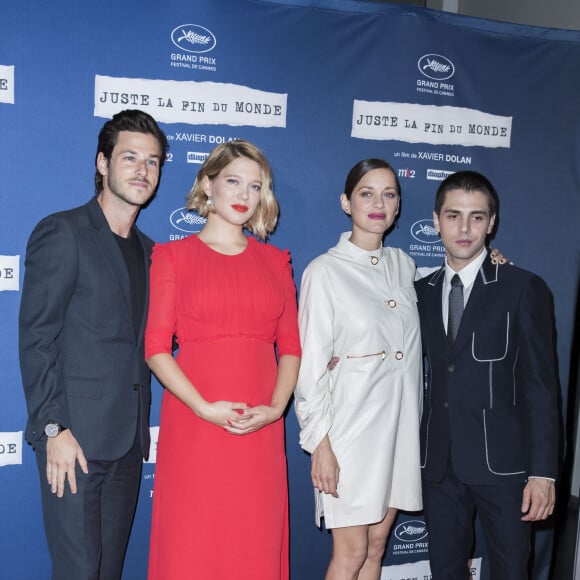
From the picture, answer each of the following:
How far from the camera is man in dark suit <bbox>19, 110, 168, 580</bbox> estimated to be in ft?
6.59

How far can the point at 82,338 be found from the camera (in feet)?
6.93

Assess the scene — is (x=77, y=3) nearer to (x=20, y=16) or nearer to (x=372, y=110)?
(x=20, y=16)

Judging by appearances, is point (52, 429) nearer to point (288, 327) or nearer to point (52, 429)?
point (52, 429)

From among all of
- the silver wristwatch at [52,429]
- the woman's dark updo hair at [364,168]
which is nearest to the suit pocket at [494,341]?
the woman's dark updo hair at [364,168]

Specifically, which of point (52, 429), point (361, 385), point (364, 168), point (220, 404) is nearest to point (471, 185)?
point (364, 168)

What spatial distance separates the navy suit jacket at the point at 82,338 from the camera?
6.56 feet

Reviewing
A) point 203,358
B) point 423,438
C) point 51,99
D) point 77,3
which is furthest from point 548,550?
point 77,3

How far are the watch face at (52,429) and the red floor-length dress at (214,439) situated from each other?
0.37 metres

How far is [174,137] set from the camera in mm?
2824

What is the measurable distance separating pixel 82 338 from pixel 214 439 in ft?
1.86

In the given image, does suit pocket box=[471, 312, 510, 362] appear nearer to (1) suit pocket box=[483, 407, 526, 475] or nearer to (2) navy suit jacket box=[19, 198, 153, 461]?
(1) suit pocket box=[483, 407, 526, 475]

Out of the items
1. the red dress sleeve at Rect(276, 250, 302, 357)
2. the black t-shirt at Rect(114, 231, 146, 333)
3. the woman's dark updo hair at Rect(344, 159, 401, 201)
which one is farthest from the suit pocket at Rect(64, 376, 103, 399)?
the woman's dark updo hair at Rect(344, 159, 401, 201)

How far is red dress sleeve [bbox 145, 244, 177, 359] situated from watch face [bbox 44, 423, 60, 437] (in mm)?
358

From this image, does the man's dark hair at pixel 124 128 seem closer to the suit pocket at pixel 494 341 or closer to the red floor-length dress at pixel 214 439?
the red floor-length dress at pixel 214 439
